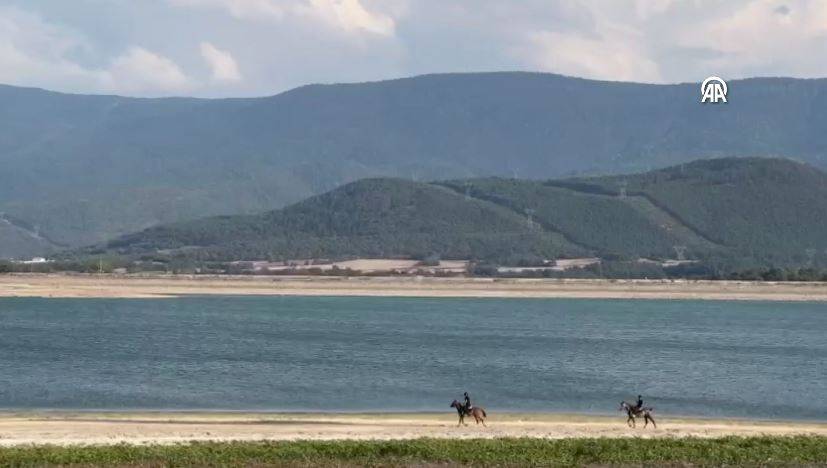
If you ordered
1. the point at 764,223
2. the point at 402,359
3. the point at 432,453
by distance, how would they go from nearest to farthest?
the point at 432,453 → the point at 402,359 → the point at 764,223

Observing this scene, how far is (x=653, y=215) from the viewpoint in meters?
197

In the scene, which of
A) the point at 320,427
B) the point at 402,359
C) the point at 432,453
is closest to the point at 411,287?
the point at 402,359

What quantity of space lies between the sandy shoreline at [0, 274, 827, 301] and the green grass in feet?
289

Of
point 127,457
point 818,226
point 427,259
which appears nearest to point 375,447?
point 127,457

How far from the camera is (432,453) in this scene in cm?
2980

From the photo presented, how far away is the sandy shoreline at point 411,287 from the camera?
405ft

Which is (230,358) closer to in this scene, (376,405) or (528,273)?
(376,405)

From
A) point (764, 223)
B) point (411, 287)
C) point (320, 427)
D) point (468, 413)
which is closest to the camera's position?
point (320, 427)

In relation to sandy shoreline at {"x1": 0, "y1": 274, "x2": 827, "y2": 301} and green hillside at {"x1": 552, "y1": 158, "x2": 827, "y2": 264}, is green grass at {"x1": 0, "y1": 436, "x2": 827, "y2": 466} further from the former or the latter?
green hillside at {"x1": 552, "y1": 158, "x2": 827, "y2": 264}

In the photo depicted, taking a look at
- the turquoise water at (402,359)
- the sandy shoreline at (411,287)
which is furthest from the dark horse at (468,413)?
the sandy shoreline at (411,287)

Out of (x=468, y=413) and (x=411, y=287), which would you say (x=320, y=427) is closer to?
(x=468, y=413)

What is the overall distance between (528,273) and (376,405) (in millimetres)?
107926

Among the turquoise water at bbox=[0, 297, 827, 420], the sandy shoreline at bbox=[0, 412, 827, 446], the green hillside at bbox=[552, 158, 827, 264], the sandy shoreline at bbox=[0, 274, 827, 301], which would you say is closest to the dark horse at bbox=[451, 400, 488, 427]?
the sandy shoreline at bbox=[0, 412, 827, 446]

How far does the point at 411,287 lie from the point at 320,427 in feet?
308
